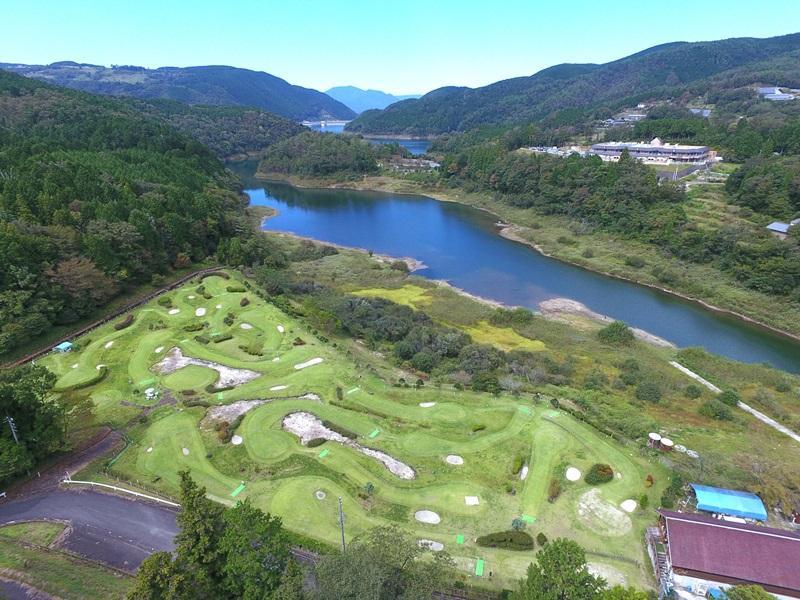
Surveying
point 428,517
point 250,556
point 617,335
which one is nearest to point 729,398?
point 617,335

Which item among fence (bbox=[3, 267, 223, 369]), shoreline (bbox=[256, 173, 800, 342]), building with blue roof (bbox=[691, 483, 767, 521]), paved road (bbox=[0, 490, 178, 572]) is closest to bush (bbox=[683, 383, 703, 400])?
building with blue roof (bbox=[691, 483, 767, 521])

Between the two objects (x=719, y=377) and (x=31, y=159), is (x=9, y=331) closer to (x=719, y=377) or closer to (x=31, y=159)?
(x=31, y=159)

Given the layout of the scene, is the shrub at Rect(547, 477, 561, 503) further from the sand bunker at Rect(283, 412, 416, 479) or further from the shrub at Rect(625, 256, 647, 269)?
the shrub at Rect(625, 256, 647, 269)

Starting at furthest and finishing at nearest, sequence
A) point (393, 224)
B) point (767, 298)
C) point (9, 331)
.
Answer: point (393, 224)
point (767, 298)
point (9, 331)

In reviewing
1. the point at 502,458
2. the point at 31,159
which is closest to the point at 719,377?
the point at 502,458

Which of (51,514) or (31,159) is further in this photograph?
(31,159)

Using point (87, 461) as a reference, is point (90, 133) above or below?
above

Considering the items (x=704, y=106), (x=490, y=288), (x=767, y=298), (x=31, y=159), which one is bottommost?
(x=490, y=288)

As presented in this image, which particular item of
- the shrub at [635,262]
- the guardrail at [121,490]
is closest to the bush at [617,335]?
the shrub at [635,262]
